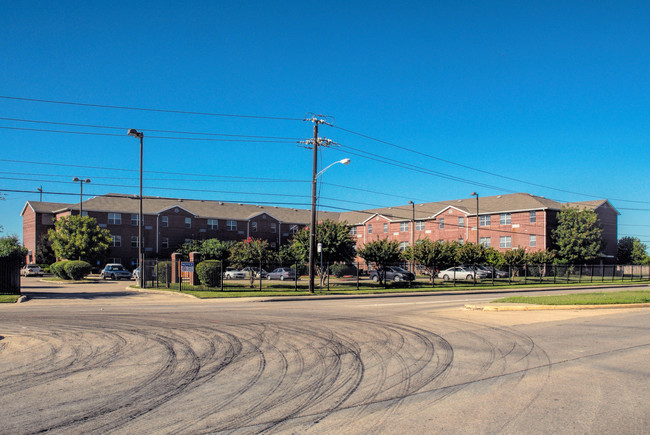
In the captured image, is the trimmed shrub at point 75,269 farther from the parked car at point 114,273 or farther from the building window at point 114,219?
the building window at point 114,219

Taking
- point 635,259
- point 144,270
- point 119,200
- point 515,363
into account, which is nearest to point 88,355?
point 515,363

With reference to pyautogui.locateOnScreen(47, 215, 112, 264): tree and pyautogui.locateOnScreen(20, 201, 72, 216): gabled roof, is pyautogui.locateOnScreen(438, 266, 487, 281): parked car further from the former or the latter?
pyautogui.locateOnScreen(20, 201, 72, 216): gabled roof

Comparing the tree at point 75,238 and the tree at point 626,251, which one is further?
the tree at point 626,251

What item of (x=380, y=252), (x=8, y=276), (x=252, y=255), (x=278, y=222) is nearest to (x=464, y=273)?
(x=380, y=252)

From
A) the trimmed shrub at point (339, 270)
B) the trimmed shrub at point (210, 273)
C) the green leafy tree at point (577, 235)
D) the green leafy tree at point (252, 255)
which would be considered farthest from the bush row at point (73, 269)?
the green leafy tree at point (577, 235)

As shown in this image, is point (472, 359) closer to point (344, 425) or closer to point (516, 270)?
point (344, 425)

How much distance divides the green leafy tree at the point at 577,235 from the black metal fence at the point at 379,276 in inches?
128

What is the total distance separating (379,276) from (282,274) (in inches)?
562

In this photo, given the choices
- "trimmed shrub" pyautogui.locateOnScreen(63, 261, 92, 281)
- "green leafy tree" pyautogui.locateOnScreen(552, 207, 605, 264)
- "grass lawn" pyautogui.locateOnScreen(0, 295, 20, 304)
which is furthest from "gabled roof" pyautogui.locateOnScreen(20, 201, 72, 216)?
"green leafy tree" pyautogui.locateOnScreen(552, 207, 605, 264)

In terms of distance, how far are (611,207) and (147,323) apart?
6469cm

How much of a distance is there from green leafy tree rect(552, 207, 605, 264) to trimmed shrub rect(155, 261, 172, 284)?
143ft

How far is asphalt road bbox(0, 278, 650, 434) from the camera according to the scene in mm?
5699

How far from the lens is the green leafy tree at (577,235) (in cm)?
5734

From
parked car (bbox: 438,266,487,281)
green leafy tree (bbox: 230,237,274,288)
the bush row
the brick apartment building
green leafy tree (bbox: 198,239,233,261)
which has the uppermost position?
the brick apartment building
